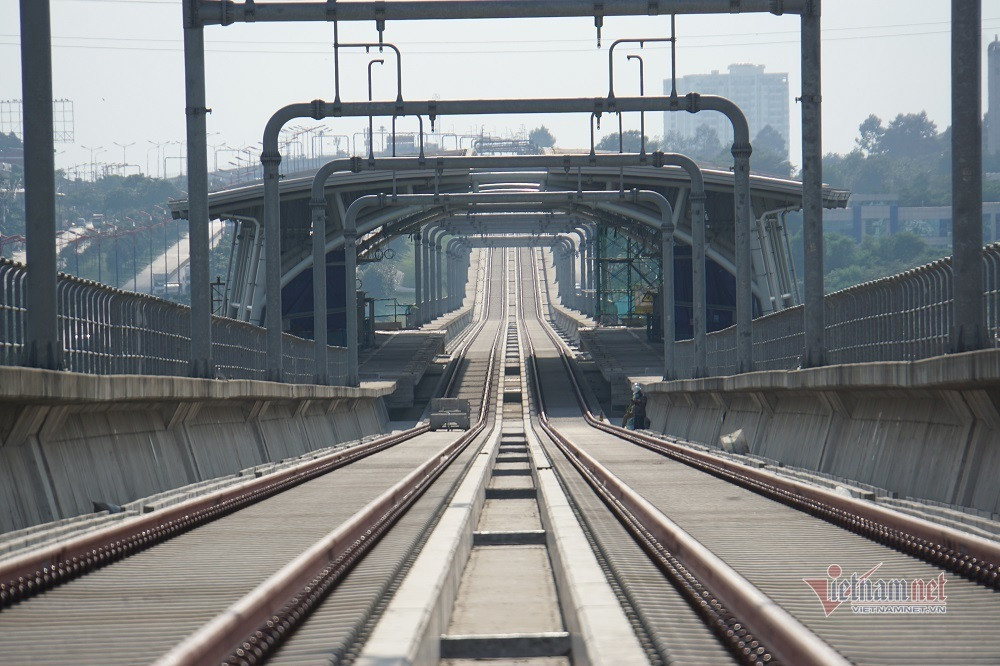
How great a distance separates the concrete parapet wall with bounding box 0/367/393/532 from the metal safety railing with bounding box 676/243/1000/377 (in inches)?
339

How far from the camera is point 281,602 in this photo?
343 inches

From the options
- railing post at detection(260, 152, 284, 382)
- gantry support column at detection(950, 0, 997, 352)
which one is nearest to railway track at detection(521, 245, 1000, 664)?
gantry support column at detection(950, 0, 997, 352)

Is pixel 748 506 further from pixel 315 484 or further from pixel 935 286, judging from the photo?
pixel 315 484

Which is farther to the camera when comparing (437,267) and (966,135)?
(437,267)

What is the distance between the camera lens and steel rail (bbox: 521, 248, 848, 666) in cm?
677

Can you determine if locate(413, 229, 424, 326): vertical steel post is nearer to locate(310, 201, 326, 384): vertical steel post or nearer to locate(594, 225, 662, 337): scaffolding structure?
locate(594, 225, 662, 337): scaffolding structure

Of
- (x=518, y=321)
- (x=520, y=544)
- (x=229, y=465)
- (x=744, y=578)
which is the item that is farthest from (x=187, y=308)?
(x=518, y=321)

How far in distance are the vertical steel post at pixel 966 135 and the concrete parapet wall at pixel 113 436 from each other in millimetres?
8560

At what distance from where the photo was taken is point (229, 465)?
21969mm

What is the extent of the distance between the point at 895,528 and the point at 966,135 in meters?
5.27

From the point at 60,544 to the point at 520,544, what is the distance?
7074 millimetres

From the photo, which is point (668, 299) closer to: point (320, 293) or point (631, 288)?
point (320, 293)

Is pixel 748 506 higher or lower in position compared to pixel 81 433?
lower

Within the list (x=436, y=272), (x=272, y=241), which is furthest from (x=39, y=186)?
(x=436, y=272)
